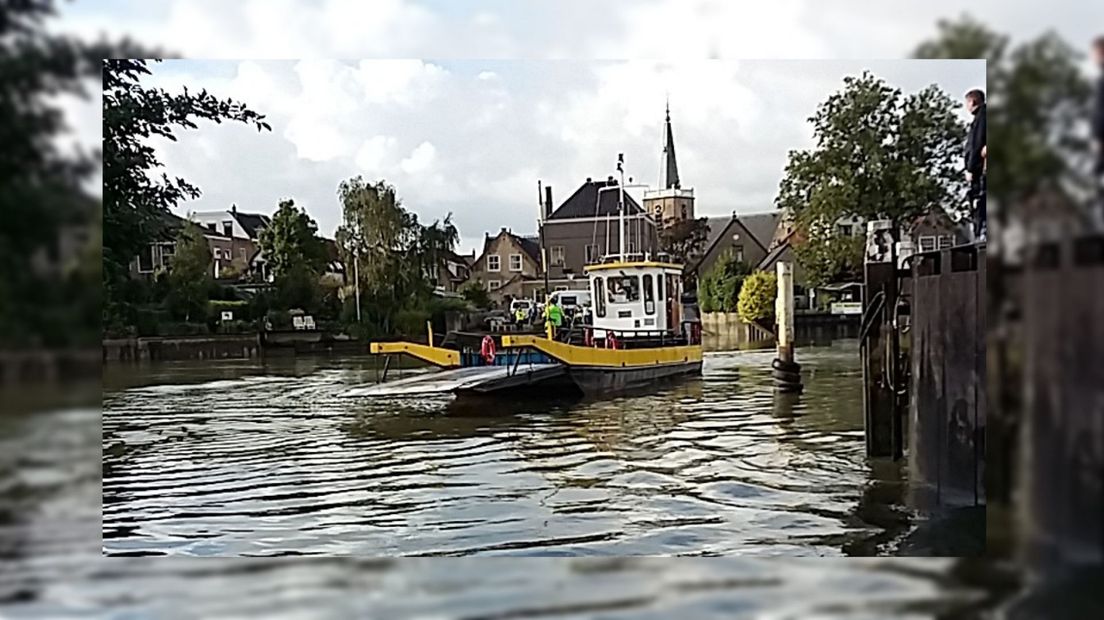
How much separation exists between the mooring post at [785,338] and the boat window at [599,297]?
244 centimetres

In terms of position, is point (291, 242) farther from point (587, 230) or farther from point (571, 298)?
point (571, 298)

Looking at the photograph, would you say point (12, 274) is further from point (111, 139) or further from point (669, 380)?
point (669, 380)

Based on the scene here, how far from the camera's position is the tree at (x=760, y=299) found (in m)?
15.3

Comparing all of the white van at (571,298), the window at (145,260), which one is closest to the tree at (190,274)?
the window at (145,260)

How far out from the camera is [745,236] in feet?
44.1

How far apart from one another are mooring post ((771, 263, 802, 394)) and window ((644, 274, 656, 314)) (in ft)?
6.74

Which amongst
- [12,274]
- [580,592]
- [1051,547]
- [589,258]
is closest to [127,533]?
[12,274]

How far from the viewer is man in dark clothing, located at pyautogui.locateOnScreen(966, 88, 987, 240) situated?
20.0 ft

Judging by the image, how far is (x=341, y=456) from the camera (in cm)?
1102

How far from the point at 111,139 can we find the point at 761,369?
10.0m

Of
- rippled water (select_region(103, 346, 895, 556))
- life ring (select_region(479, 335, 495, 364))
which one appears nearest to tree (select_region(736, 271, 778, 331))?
rippled water (select_region(103, 346, 895, 556))

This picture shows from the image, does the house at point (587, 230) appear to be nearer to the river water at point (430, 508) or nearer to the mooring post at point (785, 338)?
the mooring post at point (785, 338)

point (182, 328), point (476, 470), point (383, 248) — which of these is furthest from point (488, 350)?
point (182, 328)

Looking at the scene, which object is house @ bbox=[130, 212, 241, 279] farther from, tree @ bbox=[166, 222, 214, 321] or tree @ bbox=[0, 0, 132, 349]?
tree @ bbox=[0, 0, 132, 349]
